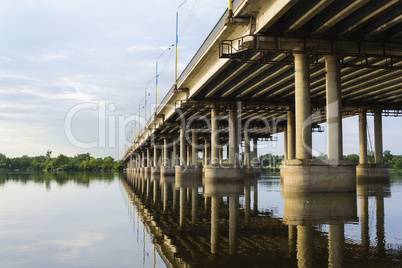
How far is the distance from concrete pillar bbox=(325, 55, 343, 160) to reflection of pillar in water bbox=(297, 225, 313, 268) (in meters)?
13.8

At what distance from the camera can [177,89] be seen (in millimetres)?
48844

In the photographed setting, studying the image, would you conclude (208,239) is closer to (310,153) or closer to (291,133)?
(310,153)

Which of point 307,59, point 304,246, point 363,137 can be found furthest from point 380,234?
point 363,137

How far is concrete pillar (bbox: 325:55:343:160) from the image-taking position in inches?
974

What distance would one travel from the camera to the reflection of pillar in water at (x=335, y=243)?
7637mm

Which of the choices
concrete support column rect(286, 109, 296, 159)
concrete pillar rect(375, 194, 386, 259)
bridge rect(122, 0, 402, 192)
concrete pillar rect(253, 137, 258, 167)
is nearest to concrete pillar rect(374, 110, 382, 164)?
bridge rect(122, 0, 402, 192)

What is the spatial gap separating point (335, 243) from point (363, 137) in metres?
48.0

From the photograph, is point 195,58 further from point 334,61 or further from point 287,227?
point 287,227

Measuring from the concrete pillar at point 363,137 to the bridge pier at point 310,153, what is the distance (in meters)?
29.5

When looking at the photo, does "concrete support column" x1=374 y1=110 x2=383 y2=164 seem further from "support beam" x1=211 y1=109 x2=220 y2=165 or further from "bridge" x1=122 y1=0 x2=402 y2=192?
"support beam" x1=211 y1=109 x2=220 y2=165

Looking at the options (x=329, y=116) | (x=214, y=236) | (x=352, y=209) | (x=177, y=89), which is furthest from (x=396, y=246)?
(x=177, y=89)

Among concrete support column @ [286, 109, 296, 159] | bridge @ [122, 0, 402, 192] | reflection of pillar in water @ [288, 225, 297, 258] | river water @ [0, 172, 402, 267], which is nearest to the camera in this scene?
river water @ [0, 172, 402, 267]

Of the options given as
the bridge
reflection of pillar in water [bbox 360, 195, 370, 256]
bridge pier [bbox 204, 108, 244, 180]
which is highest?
the bridge

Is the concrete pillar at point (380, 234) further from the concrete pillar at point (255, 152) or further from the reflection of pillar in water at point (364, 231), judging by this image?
the concrete pillar at point (255, 152)
